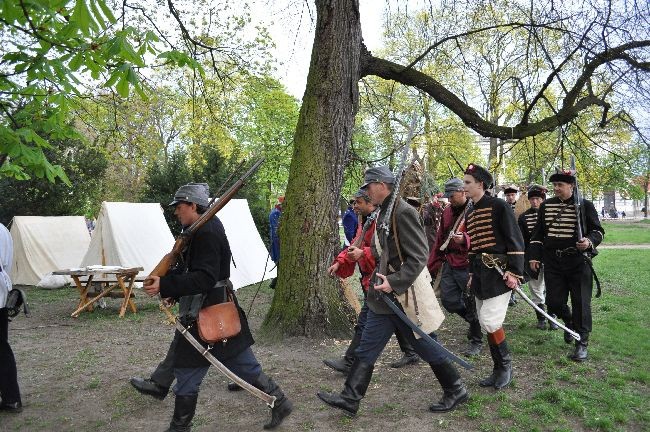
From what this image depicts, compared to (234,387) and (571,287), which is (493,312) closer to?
(571,287)

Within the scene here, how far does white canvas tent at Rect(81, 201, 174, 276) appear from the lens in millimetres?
11445

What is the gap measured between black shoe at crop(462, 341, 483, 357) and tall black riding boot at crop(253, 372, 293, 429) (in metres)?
2.70

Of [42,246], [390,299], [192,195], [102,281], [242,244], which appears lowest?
[102,281]

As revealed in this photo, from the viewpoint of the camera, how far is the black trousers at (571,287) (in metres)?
5.97

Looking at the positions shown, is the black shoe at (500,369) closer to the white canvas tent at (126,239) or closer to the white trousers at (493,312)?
the white trousers at (493,312)

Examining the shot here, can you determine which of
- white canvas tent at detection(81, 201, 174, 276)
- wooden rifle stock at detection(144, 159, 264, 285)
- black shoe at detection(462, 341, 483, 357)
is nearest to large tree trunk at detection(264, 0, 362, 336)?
black shoe at detection(462, 341, 483, 357)

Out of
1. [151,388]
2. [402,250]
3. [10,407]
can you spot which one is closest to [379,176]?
[402,250]

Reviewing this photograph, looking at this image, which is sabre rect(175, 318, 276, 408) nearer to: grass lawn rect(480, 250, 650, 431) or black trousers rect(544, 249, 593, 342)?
grass lawn rect(480, 250, 650, 431)

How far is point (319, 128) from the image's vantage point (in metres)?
6.59

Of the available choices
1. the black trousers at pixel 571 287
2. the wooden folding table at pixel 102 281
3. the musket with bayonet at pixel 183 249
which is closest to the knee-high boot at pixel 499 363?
the black trousers at pixel 571 287

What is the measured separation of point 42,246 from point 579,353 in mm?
12295

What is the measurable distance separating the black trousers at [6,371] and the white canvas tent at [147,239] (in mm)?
6815

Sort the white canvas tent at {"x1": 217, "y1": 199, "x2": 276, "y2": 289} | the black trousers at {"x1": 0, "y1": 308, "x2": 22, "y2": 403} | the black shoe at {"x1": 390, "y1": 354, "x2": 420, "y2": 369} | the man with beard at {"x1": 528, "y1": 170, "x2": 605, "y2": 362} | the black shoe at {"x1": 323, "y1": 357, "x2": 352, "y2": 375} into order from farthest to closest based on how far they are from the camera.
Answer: the white canvas tent at {"x1": 217, "y1": 199, "x2": 276, "y2": 289} → the man with beard at {"x1": 528, "y1": 170, "x2": 605, "y2": 362} → the black shoe at {"x1": 390, "y1": 354, "x2": 420, "y2": 369} → the black shoe at {"x1": 323, "y1": 357, "x2": 352, "y2": 375} → the black trousers at {"x1": 0, "y1": 308, "x2": 22, "y2": 403}

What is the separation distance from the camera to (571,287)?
20.1 feet
